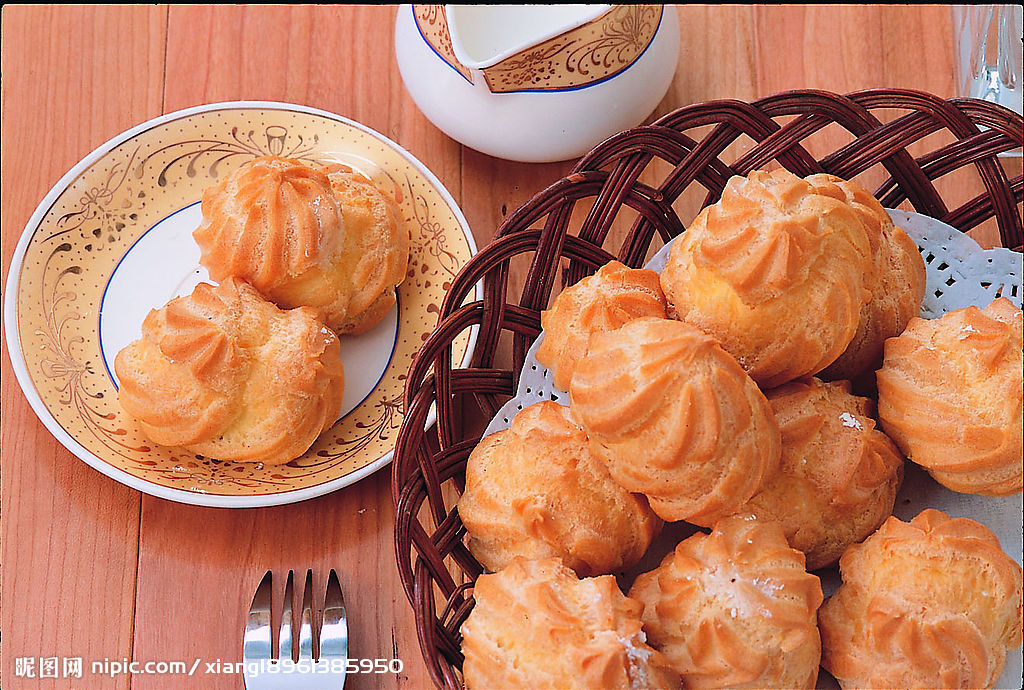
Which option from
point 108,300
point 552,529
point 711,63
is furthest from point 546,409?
point 711,63

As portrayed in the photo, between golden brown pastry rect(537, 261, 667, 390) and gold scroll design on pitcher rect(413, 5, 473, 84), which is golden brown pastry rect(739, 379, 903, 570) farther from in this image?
gold scroll design on pitcher rect(413, 5, 473, 84)

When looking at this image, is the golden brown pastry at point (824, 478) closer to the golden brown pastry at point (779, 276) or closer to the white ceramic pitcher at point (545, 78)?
the golden brown pastry at point (779, 276)

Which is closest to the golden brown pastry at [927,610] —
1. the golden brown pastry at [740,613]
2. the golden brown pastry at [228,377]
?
the golden brown pastry at [740,613]

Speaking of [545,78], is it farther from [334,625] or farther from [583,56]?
[334,625]

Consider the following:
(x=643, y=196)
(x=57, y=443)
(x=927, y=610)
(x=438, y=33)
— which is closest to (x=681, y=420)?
(x=927, y=610)

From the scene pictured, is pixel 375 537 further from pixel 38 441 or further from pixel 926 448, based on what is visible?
pixel 926 448

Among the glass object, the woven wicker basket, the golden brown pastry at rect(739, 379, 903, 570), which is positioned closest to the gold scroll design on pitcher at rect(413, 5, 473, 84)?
the woven wicker basket
